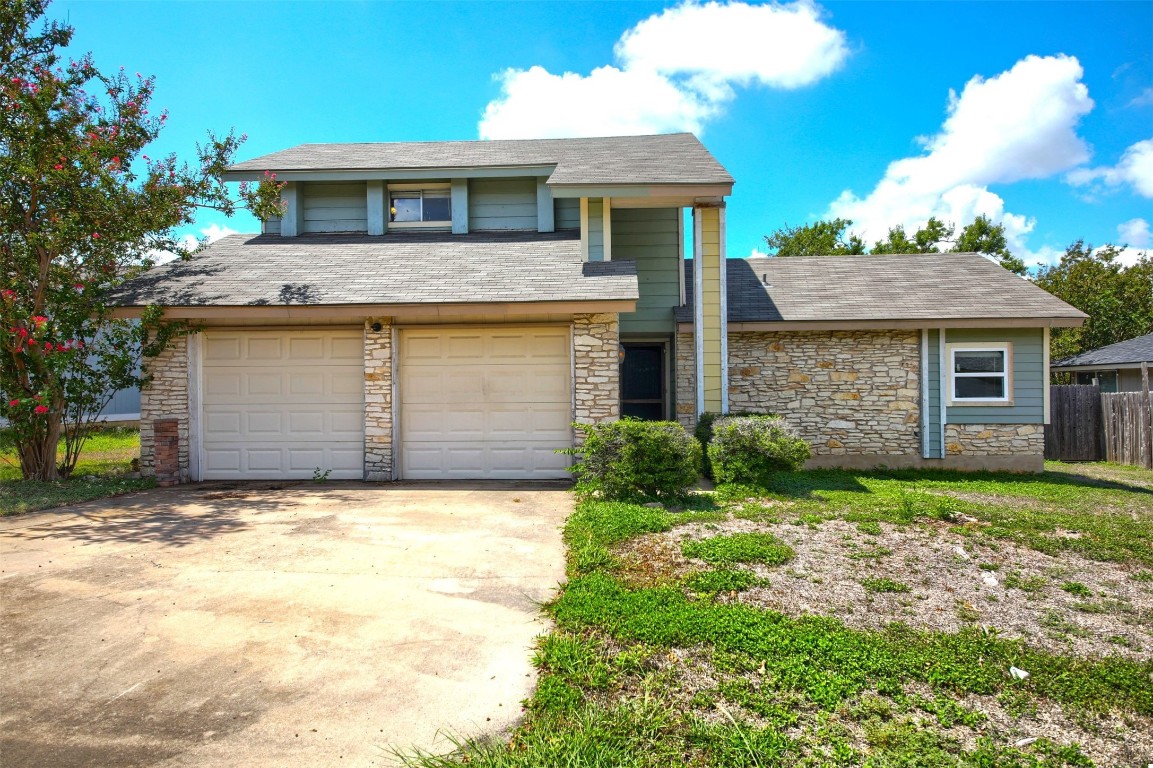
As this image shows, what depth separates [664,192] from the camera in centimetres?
999

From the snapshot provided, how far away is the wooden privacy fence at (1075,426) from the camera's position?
13609mm

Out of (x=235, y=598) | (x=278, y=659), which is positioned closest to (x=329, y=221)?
(x=235, y=598)

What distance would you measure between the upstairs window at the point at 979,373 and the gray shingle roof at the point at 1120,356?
24.5ft

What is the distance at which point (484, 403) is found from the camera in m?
9.52

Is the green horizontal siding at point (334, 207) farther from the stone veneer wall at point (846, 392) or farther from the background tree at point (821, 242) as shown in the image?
the background tree at point (821, 242)

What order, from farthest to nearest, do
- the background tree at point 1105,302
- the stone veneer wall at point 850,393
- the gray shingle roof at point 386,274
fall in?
the background tree at point 1105,302 < the stone veneer wall at point 850,393 < the gray shingle roof at point 386,274

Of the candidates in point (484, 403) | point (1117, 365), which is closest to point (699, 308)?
point (484, 403)

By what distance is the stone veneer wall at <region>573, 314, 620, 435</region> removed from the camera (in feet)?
29.8

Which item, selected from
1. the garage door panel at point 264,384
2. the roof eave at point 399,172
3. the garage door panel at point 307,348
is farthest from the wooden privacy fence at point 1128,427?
the garage door panel at point 264,384

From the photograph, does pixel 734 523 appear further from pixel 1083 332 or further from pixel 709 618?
pixel 1083 332

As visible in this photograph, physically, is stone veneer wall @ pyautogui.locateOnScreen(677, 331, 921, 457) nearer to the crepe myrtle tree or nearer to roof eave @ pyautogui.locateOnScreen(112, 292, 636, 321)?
roof eave @ pyautogui.locateOnScreen(112, 292, 636, 321)

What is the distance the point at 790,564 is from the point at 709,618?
58.7 inches

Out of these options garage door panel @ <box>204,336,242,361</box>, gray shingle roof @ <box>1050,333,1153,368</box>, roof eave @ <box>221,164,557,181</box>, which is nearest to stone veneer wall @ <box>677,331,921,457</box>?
roof eave @ <box>221,164,557,181</box>

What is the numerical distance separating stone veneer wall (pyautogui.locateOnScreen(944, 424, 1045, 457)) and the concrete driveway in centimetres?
874
